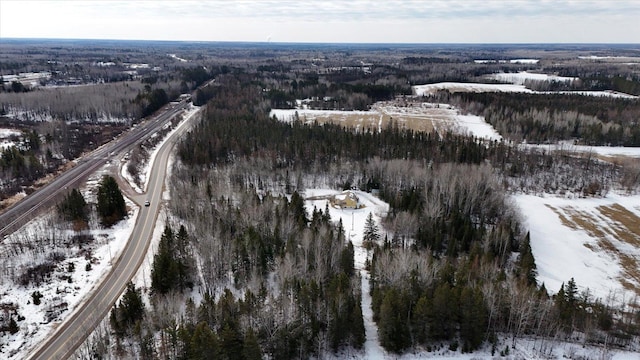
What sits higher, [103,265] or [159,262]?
[159,262]

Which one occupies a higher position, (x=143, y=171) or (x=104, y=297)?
(x=143, y=171)

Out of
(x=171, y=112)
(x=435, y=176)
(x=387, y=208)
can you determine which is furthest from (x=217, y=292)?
(x=171, y=112)

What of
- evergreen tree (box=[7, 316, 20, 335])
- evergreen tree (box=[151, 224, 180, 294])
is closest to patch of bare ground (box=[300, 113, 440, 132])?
evergreen tree (box=[151, 224, 180, 294])

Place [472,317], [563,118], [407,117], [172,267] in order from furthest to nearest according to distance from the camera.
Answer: [407,117] < [563,118] < [172,267] < [472,317]

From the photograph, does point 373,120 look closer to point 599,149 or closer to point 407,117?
point 407,117

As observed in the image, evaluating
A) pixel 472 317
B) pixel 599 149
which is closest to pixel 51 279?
pixel 472 317

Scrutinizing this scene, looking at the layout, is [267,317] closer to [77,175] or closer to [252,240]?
[252,240]

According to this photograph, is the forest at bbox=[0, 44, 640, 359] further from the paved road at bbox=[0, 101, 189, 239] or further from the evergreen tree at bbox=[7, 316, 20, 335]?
the paved road at bbox=[0, 101, 189, 239]
